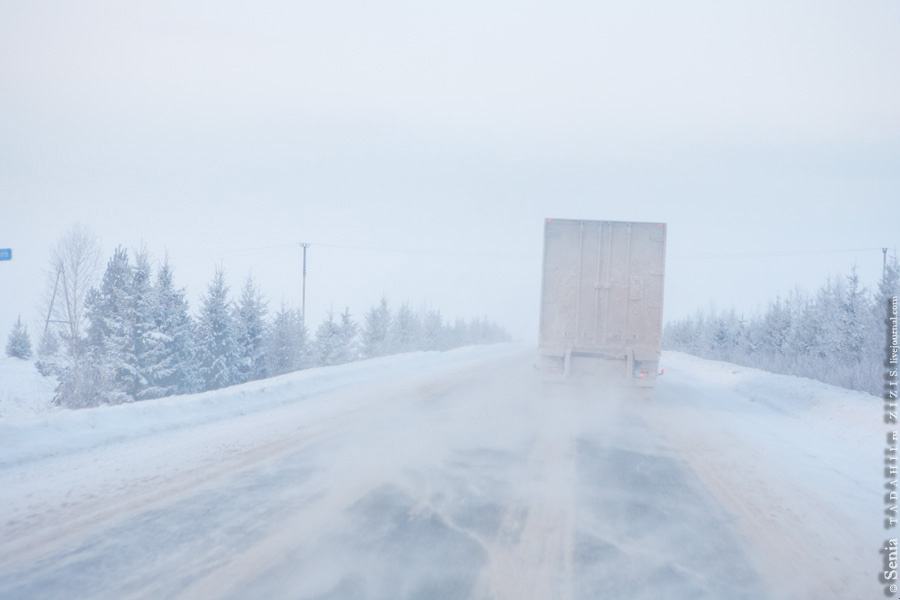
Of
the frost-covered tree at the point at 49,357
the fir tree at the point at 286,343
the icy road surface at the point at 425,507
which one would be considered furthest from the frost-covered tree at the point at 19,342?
the icy road surface at the point at 425,507

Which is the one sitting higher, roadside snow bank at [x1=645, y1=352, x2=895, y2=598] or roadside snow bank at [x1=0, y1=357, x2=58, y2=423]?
roadside snow bank at [x1=645, y1=352, x2=895, y2=598]

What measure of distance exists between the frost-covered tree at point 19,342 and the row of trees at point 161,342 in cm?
2096

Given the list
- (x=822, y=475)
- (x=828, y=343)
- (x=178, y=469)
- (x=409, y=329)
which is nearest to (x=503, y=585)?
(x=178, y=469)

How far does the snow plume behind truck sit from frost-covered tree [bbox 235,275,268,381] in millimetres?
25589

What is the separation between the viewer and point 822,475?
8320mm

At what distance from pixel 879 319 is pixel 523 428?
981 inches

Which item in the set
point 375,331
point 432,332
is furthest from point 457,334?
point 375,331

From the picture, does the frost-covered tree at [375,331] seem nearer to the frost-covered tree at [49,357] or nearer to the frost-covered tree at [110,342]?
the frost-covered tree at [49,357]

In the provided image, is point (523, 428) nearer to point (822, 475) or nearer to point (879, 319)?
point (822, 475)

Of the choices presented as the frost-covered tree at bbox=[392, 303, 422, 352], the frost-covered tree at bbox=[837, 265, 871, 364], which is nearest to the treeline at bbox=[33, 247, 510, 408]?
the frost-covered tree at bbox=[392, 303, 422, 352]

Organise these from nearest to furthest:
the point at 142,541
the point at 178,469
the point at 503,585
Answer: the point at 503,585
the point at 142,541
the point at 178,469

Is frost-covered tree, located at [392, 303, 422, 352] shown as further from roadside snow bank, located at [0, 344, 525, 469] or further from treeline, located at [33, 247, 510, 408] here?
roadside snow bank, located at [0, 344, 525, 469]

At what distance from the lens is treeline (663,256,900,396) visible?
23672mm

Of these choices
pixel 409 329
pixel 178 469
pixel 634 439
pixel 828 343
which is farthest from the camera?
pixel 409 329
